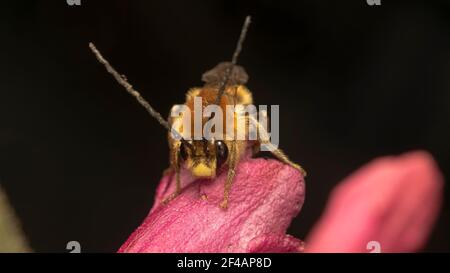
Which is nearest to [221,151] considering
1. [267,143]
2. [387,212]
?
[267,143]

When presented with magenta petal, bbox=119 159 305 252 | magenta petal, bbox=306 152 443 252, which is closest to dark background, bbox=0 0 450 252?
magenta petal, bbox=306 152 443 252

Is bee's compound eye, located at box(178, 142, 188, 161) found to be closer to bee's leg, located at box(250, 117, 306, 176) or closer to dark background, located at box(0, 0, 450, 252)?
bee's leg, located at box(250, 117, 306, 176)

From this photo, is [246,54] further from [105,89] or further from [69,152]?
[69,152]

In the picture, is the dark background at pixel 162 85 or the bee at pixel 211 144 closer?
the bee at pixel 211 144

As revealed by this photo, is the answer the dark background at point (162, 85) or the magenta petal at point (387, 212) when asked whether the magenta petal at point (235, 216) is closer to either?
the magenta petal at point (387, 212)

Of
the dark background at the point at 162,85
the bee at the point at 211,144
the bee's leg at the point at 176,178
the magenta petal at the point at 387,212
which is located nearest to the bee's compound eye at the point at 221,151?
the bee at the point at 211,144
